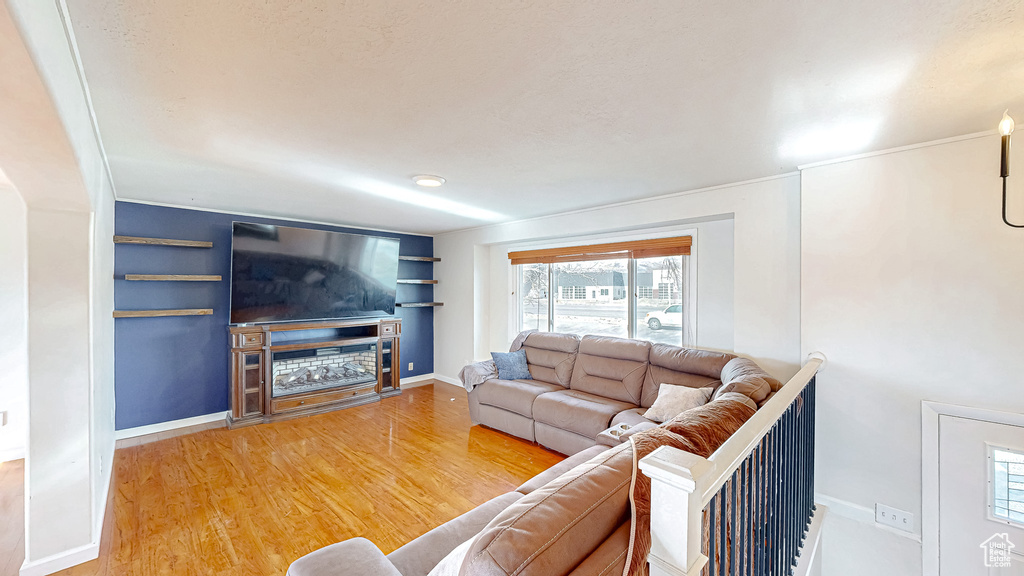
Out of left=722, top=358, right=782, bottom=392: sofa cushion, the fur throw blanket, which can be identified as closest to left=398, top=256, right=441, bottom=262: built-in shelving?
left=722, top=358, right=782, bottom=392: sofa cushion

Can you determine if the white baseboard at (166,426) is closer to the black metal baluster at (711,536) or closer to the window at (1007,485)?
the black metal baluster at (711,536)

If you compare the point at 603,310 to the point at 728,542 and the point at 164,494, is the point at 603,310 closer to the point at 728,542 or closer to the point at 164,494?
the point at 728,542

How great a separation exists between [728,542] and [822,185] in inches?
92.0

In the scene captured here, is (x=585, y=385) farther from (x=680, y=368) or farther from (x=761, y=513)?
(x=761, y=513)

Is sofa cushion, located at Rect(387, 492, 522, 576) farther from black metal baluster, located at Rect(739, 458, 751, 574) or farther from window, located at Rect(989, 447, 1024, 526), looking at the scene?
window, located at Rect(989, 447, 1024, 526)

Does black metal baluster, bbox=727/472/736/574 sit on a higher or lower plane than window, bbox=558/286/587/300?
lower

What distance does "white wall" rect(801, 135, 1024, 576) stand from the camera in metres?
1.99

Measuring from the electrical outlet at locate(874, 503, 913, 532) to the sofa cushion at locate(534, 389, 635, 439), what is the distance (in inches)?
61.5

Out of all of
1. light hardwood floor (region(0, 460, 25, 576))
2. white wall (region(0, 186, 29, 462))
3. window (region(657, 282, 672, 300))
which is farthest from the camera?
window (region(657, 282, 672, 300))

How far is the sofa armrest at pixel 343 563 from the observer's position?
44.7 inches

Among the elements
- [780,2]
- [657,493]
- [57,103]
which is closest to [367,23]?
[57,103]

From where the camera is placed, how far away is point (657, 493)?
0.92 metres

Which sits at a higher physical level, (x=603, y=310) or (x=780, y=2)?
(x=780, y=2)

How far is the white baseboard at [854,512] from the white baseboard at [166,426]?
543 centimetres
